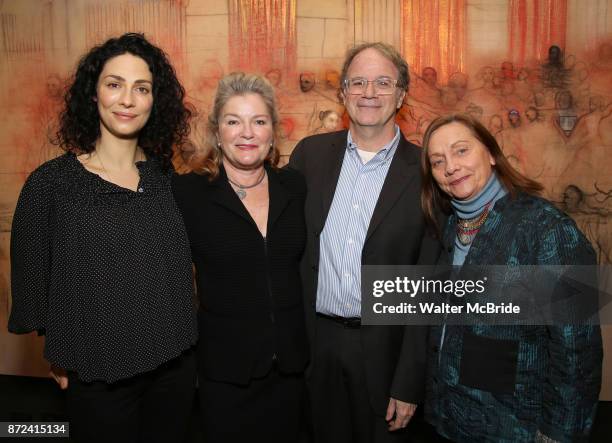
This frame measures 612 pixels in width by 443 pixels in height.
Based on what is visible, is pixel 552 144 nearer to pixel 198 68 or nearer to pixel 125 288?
pixel 198 68

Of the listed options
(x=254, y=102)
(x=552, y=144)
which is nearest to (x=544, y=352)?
(x=254, y=102)

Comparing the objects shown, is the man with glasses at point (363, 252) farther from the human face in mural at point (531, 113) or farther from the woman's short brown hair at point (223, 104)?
the human face in mural at point (531, 113)

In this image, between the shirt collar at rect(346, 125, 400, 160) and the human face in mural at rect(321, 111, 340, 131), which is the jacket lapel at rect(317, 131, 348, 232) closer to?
the shirt collar at rect(346, 125, 400, 160)

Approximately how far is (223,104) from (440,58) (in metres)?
2.22

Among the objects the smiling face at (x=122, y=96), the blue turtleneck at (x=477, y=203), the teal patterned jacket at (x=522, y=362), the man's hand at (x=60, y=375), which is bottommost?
the man's hand at (x=60, y=375)

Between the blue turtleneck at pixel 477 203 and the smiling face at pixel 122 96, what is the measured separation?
134 centimetres

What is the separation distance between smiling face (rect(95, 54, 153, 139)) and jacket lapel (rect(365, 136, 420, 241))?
3.55 ft

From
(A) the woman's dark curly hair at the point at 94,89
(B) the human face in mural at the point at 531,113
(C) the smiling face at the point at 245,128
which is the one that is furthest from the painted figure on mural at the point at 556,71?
(A) the woman's dark curly hair at the point at 94,89

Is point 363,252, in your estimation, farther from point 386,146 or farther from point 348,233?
point 386,146

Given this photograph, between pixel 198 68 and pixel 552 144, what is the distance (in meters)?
2.81

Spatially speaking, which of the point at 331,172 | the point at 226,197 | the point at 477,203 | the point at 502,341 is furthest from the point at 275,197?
the point at 502,341

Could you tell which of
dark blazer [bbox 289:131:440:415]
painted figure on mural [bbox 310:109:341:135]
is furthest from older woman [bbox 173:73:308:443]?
painted figure on mural [bbox 310:109:341:135]

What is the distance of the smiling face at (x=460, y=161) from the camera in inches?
71.9

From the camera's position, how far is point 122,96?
1.92 meters
